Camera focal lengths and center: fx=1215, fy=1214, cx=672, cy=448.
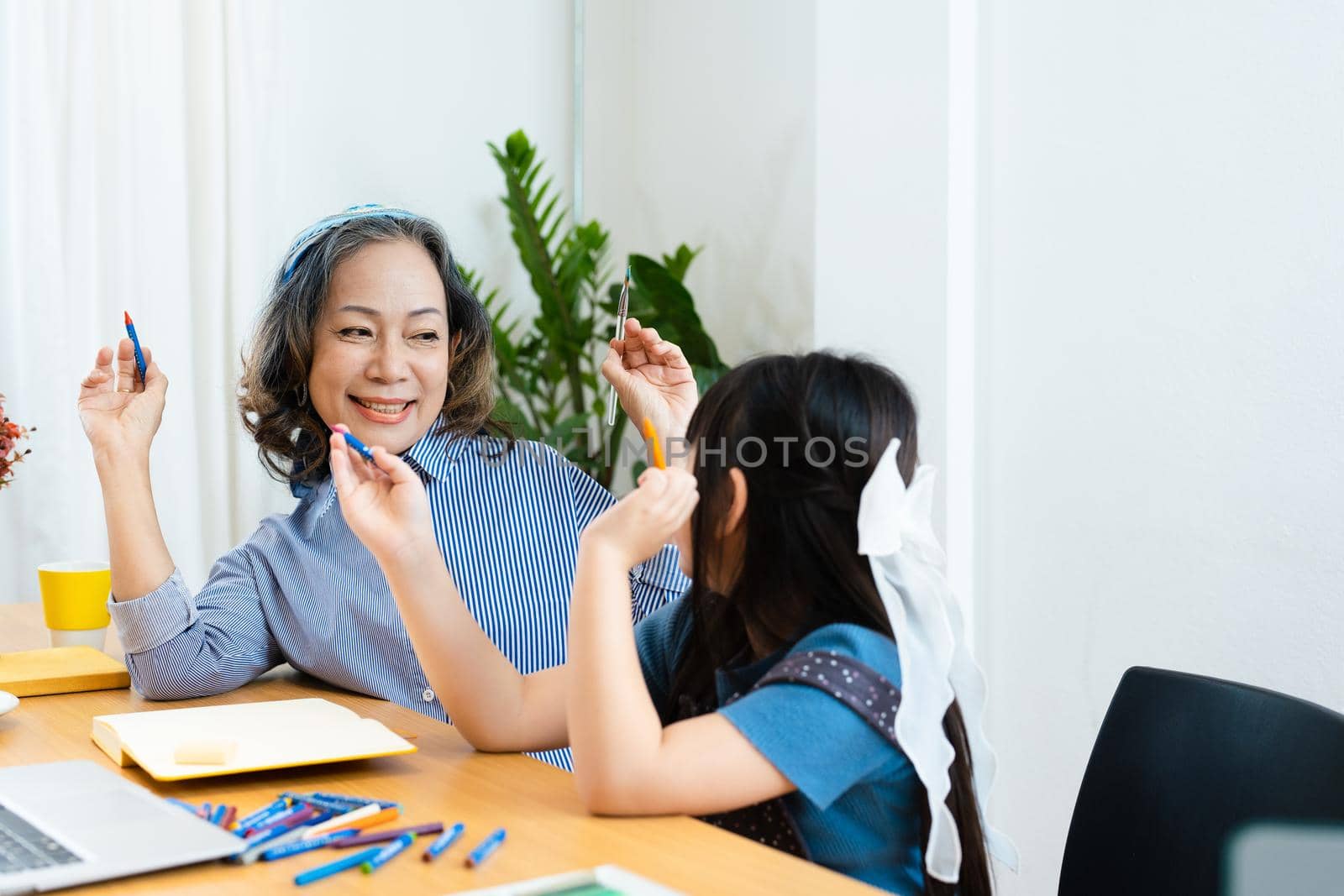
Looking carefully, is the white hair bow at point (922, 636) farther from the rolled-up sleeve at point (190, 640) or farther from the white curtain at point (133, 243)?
the white curtain at point (133, 243)

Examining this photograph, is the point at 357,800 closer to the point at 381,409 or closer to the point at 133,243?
the point at 381,409

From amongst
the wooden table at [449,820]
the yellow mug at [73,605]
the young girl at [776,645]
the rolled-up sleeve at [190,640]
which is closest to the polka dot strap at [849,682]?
the young girl at [776,645]

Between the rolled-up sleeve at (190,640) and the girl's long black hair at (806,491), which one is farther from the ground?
the girl's long black hair at (806,491)

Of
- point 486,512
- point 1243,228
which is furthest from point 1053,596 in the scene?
point 486,512

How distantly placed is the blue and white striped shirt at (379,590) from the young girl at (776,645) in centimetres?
30

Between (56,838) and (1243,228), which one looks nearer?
(56,838)

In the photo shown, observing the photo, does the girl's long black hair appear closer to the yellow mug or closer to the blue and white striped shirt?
the blue and white striped shirt

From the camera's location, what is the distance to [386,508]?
3.60 feet

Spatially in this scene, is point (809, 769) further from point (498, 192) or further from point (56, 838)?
point (498, 192)

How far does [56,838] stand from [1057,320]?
1712 mm

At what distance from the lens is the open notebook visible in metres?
0.99

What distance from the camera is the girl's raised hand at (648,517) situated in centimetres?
94

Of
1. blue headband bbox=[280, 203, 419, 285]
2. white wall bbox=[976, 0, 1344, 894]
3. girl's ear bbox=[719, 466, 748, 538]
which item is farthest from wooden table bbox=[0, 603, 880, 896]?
white wall bbox=[976, 0, 1344, 894]

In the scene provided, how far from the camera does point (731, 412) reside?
1049mm
